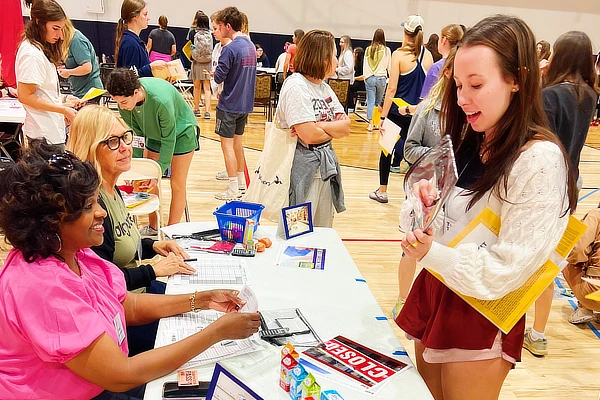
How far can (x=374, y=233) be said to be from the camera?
16.0ft

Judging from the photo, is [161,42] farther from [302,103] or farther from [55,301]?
[55,301]

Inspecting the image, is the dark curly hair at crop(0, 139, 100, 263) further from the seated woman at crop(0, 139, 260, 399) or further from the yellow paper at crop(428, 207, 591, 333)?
the yellow paper at crop(428, 207, 591, 333)

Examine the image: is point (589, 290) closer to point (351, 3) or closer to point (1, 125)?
point (1, 125)

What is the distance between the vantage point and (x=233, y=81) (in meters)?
5.27

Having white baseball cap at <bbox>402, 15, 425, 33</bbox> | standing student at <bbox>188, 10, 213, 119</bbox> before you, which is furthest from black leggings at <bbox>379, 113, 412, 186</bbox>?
standing student at <bbox>188, 10, 213, 119</bbox>

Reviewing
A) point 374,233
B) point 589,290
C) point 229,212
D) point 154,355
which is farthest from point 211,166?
point 154,355

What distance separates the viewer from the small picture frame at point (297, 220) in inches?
97.7

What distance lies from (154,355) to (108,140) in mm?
1159

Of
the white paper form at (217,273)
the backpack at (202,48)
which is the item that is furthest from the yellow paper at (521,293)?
the backpack at (202,48)

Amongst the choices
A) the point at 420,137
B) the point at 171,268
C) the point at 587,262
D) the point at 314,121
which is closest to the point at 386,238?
the point at 420,137

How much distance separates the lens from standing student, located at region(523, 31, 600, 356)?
281 cm

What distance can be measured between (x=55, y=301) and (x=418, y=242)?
37.7 inches

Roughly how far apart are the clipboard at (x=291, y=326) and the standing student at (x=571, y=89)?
182 cm

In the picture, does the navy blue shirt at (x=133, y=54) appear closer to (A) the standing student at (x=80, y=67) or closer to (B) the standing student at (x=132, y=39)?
(B) the standing student at (x=132, y=39)
